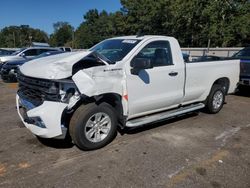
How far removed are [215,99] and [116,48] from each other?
10.0 feet

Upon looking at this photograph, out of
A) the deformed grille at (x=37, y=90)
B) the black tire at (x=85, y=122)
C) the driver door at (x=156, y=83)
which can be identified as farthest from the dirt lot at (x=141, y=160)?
the deformed grille at (x=37, y=90)

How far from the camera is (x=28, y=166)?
3.76m

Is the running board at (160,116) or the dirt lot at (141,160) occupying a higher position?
the running board at (160,116)

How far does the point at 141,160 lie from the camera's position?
399 centimetres

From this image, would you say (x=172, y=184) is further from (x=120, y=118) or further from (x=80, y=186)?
(x=120, y=118)

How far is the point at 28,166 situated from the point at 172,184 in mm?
2048

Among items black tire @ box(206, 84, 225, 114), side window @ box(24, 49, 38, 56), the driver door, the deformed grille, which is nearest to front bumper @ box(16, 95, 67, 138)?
the deformed grille

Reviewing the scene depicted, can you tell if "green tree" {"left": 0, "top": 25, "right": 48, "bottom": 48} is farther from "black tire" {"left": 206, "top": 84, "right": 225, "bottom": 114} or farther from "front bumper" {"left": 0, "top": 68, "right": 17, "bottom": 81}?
"black tire" {"left": 206, "top": 84, "right": 225, "bottom": 114}

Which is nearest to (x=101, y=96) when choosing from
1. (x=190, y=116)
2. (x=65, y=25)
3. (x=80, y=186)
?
(x=80, y=186)

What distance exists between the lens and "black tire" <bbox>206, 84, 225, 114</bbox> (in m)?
6.42

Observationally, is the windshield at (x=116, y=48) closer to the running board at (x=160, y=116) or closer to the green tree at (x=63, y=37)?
the running board at (x=160, y=116)

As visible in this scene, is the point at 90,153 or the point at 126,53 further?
the point at 126,53

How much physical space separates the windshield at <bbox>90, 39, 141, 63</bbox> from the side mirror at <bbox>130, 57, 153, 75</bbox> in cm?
27

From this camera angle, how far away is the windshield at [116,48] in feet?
15.4
